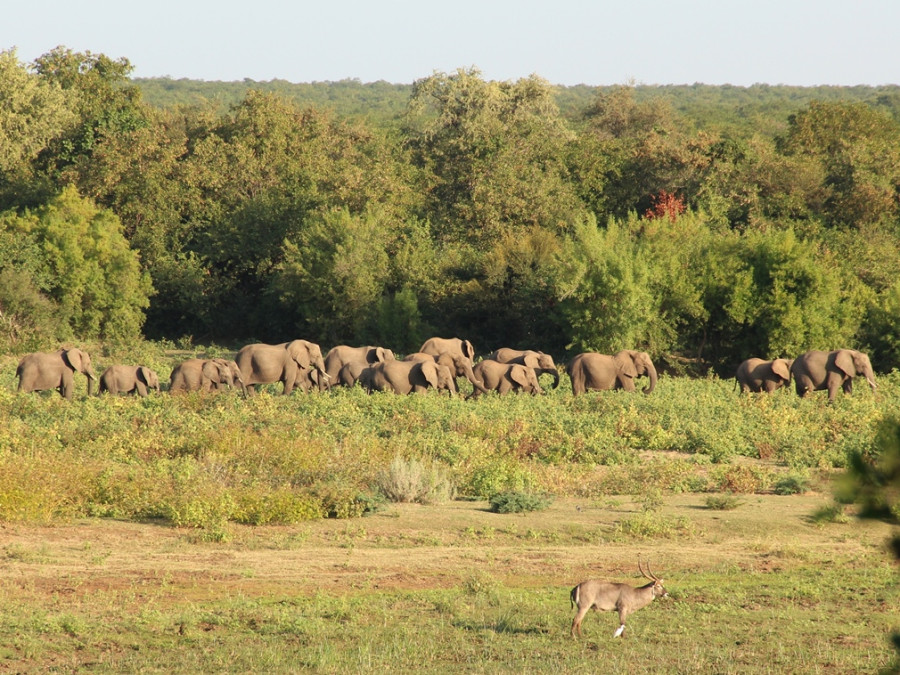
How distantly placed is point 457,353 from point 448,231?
1220 centimetres

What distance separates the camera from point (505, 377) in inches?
985

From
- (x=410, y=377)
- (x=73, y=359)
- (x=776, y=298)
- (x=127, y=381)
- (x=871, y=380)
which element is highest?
(x=776, y=298)

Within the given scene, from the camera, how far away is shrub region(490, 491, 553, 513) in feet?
45.2

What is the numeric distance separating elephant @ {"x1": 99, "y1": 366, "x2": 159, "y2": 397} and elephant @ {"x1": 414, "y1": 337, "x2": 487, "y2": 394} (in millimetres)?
5538

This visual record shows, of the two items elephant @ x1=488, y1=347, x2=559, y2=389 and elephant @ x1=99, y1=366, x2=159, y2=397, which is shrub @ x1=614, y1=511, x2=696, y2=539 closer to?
elephant @ x1=488, y1=347, x2=559, y2=389

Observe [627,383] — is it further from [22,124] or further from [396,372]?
[22,124]

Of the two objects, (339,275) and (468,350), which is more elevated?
(339,275)

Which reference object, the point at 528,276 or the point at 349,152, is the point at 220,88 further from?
the point at 528,276

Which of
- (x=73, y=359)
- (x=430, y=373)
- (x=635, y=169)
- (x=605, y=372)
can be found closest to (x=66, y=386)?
(x=73, y=359)

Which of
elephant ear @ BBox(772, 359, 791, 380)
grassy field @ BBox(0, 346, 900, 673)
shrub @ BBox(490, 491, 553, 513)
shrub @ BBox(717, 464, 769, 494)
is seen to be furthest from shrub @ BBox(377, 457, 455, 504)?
elephant ear @ BBox(772, 359, 791, 380)

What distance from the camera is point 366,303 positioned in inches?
1375

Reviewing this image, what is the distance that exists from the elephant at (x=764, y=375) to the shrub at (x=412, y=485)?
1136 cm

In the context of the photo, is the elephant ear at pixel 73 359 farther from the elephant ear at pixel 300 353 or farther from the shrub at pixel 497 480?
the shrub at pixel 497 480

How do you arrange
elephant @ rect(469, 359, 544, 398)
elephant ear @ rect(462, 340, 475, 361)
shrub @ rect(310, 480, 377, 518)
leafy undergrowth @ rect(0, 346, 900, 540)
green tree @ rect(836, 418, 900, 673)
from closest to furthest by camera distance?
green tree @ rect(836, 418, 900, 673)
leafy undergrowth @ rect(0, 346, 900, 540)
shrub @ rect(310, 480, 377, 518)
elephant @ rect(469, 359, 544, 398)
elephant ear @ rect(462, 340, 475, 361)
